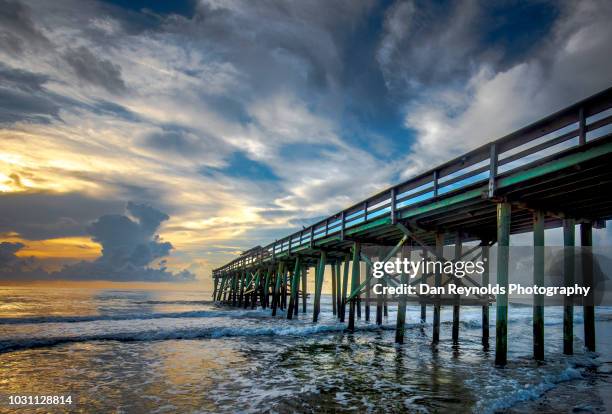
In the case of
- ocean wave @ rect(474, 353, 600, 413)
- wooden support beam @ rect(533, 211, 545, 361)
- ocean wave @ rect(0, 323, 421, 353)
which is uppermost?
wooden support beam @ rect(533, 211, 545, 361)

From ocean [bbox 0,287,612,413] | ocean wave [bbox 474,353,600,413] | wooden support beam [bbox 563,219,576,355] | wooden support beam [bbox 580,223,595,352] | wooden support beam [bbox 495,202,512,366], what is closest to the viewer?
ocean wave [bbox 474,353,600,413]

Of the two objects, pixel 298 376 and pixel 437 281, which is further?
pixel 437 281

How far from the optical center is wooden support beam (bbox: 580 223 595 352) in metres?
9.38

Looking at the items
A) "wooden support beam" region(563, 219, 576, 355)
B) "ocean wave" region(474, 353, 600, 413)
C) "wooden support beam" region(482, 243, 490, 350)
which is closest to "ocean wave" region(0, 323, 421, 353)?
"wooden support beam" region(482, 243, 490, 350)

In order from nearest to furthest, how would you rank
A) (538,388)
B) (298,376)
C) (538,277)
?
1. (538,388)
2. (298,376)
3. (538,277)

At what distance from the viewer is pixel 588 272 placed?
32.9 ft

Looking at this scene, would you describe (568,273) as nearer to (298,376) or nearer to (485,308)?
(485,308)

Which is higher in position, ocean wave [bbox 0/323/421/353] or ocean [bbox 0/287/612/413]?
ocean [bbox 0/287/612/413]

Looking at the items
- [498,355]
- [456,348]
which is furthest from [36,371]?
[456,348]

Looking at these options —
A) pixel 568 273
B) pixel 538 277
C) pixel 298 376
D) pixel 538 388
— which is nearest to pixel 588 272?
pixel 568 273

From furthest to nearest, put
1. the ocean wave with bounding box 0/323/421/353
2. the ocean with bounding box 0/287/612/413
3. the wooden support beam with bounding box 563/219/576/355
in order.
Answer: the ocean wave with bounding box 0/323/421/353, the wooden support beam with bounding box 563/219/576/355, the ocean with bounding box 0/287/612/413

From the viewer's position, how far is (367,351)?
10.3 m

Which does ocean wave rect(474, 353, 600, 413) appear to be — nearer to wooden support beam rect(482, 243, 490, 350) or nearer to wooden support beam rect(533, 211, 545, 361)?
wooden support beam rect(533, 211, 545, 361)

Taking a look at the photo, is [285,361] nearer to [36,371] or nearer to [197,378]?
[197,378]
